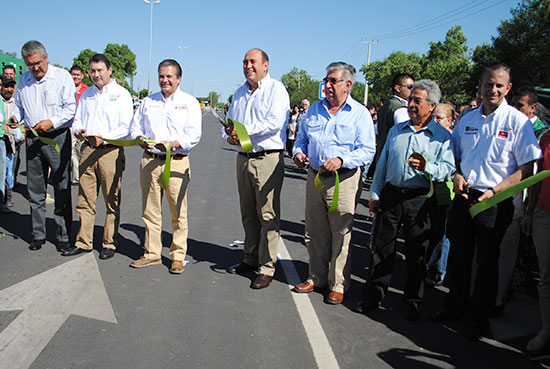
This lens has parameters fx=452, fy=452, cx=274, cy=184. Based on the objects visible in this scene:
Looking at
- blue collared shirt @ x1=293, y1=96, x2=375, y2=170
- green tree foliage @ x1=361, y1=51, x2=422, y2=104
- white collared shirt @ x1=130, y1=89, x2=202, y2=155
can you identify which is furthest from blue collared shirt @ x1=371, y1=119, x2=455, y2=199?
green tree foliage @ x1=361, y1=51, x2=422, y2=104

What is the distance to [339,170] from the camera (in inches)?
169

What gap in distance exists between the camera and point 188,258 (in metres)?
5.48

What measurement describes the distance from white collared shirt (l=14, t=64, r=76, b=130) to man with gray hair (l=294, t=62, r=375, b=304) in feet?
9.55

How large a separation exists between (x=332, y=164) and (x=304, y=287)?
4.44ft

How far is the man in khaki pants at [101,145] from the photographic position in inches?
206

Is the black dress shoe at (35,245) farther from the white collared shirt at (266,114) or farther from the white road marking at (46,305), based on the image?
the white collared shirt at (266,114)

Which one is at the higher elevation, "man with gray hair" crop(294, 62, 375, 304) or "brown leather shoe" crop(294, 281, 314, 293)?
"man with gray hair" crop(294, 62, 375, 304)

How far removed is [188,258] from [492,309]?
11.0ft

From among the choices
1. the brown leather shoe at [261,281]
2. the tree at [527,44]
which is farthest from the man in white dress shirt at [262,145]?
the tree at [527,44]

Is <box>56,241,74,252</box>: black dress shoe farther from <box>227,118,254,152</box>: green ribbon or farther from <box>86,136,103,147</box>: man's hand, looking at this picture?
<box>227,118,254,152</box>: green ribbon

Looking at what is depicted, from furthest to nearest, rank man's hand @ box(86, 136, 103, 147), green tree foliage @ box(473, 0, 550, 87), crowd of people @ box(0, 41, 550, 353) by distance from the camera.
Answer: green tree foliage @ box(473, 0, 550, 87)
man's hand @ box(86, 136, 103, 147)
crowd of people @ box(0, 41, 550, 353)

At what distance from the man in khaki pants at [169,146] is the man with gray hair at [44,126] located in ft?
3.32

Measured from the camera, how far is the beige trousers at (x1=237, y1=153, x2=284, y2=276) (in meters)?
4.70

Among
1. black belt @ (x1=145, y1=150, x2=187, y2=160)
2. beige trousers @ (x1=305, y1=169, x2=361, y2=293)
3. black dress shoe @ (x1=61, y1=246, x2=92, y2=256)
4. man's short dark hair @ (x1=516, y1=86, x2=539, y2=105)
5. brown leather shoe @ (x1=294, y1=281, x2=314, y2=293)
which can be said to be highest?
man's short dark hair @ (x1=516, y1=86, x2=539, y2=105)
